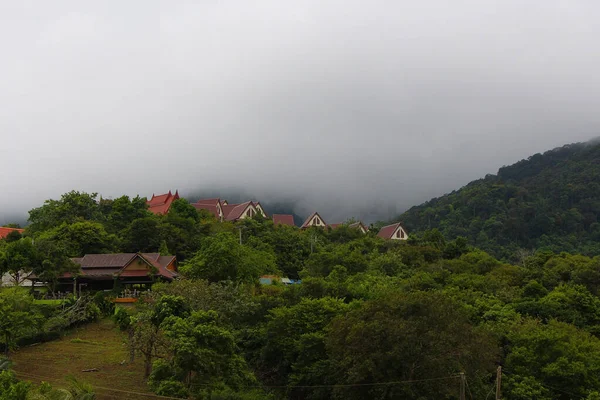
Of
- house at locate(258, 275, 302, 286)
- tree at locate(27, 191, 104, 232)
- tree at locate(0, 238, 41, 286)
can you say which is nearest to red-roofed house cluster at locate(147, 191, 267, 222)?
tree at locate(27, 191, 104, 232)

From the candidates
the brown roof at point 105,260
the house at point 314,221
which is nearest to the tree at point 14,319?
the brown roof at point 105,260

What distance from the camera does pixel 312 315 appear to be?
26.4 metres

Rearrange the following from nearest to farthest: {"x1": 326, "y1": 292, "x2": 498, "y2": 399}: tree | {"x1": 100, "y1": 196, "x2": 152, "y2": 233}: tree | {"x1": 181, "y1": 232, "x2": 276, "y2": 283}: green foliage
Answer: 1. {"x1": 326, "y1": 292, "x2": 498, "y2": 399}: tree
2. {"x1": 181, "y1": 232, "x2": 276, "y2": 283}: green foliage
3. {"x1": 100, "y1": 196, "x2": 152, "y2": 233}: tree

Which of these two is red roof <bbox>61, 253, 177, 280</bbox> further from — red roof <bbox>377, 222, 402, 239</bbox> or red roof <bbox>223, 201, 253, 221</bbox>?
red roof <bbox>377, 222, 402, 239</bbox>

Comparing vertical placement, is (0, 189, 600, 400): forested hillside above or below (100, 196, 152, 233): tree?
below

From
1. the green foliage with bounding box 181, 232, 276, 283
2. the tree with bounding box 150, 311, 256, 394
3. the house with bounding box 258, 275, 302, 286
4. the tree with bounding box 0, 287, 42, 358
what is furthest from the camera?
the house with bounding box 258, 275, 302, 286

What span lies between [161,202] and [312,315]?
Answer: 142ft

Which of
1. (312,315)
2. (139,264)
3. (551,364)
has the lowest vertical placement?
(551,364)

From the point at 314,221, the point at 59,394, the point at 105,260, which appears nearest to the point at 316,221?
the point at 314,221

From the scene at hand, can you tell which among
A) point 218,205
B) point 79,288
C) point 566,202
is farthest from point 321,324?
point 566,202

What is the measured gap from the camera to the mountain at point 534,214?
231 ft

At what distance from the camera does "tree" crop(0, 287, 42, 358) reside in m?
24.9

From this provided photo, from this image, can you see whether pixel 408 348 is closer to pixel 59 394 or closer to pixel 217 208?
pixel 59 394

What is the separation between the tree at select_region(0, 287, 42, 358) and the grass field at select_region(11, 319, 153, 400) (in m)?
1.01
